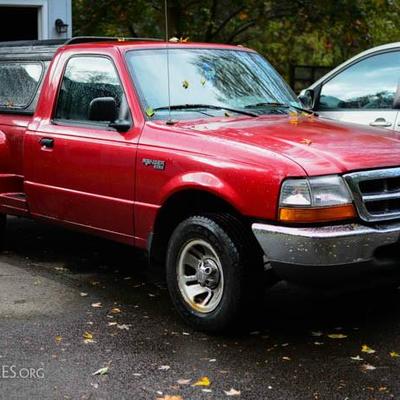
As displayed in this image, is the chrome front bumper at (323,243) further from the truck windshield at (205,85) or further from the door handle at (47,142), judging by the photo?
the door handle at (47,142)

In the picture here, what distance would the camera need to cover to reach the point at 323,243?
4.24 m

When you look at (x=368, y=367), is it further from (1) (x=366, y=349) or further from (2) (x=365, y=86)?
(2) (x=365, y=86)

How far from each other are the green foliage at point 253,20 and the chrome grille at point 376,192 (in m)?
12.6

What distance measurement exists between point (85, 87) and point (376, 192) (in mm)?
2539

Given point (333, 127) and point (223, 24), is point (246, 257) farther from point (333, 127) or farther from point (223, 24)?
point (223, 24)

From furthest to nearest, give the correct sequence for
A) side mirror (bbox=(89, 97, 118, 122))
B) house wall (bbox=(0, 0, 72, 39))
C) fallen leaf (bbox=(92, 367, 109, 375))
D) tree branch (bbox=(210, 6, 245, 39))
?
tree branch (bbox=(210, 6, 245, 39)), house wall (bbox=(0, 0, 72, 39)), side mirror (bbox=(89, 97, 118, 122)), fallen leaf (bbox=(92, 367, 109, 375))

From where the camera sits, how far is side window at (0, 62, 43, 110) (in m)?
6.64

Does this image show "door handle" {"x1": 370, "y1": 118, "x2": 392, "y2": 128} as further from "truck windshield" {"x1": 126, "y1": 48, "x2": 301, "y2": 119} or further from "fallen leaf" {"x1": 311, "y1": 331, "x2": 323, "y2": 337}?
"fallen leaf" {"x1": 311, "y1": 331, "x2": 323, "y2": 337}

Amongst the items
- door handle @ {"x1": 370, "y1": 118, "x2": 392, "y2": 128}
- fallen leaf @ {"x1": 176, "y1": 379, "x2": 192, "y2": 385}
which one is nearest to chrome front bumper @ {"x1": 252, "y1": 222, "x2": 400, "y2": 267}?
fallen leaf @ {"x1": 176, "y1": 379, "x2": 192, "y2": 385}

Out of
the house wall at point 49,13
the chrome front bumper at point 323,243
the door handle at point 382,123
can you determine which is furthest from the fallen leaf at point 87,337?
the house wall at point 49,13

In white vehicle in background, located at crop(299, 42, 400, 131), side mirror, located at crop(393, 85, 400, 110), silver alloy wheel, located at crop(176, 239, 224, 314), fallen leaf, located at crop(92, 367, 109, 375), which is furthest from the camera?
white vehicle in background, located at crop(299, 42, 400, 131)

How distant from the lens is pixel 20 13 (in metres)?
14.9

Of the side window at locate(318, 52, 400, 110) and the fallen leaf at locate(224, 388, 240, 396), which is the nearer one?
the fallen leaf at locate(224, 388, 240, 396)

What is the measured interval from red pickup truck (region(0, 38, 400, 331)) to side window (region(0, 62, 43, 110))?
2 centimetres
